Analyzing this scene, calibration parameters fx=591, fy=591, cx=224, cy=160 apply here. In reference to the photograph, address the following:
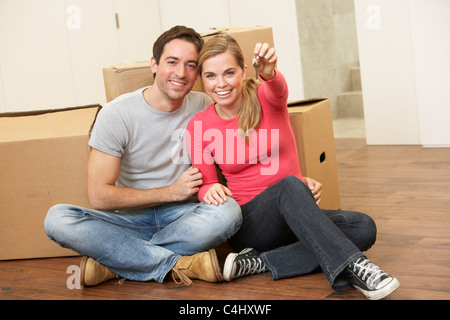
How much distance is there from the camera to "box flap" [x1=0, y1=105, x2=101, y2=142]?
2189mm

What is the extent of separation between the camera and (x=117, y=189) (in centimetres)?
186

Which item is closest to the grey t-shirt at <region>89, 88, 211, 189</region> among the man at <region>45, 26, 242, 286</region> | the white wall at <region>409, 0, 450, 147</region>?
the man at <region>45, 26, 242, 286</region>

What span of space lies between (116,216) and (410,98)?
2.28 m

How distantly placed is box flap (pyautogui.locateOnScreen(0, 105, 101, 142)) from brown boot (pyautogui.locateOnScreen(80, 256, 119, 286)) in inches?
20.5

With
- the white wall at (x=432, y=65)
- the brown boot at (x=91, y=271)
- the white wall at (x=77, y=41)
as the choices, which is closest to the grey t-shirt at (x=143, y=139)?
the brown boot at (x=91, y=271)

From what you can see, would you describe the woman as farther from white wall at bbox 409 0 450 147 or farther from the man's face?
white wall at bbox 409 0 450 147

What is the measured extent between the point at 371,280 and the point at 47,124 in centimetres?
138

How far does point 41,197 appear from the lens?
221 cm

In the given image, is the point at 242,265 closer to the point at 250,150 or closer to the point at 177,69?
the point at 250,150

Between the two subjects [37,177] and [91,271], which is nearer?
[91,271]

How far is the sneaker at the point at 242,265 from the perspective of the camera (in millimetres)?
1764

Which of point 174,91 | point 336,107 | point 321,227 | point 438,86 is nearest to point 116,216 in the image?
point 174,91

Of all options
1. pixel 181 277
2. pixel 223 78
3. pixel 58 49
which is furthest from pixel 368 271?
pixel 58 49
